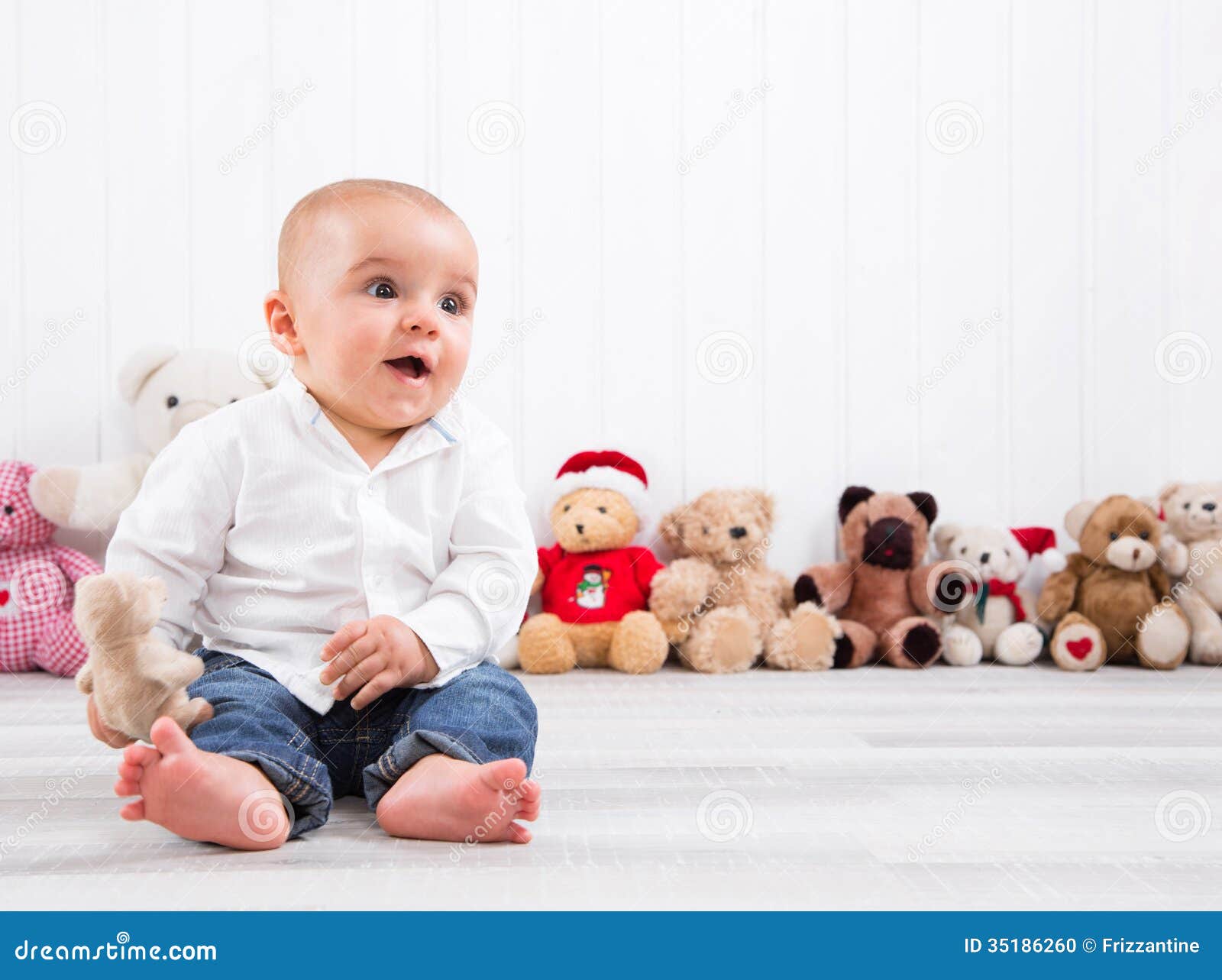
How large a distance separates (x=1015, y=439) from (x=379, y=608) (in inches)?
54.4

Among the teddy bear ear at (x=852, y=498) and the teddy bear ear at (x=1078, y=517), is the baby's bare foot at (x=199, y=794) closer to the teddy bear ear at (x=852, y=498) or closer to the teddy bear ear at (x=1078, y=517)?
the teddy bear ear at (x=852, y=498)

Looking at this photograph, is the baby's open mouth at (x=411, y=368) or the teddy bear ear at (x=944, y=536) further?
the teddy bear ear at (x=944, y=536)

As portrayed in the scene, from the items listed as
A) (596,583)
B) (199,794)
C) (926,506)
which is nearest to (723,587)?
(596,583)

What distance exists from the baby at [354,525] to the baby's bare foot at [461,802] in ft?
0.12

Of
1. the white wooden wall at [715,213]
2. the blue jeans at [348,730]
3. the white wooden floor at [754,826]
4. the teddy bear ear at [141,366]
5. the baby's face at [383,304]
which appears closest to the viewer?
the white wooden floor at [754,826]

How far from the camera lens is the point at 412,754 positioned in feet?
2.68

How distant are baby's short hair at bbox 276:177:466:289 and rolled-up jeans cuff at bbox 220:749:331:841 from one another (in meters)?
0.43

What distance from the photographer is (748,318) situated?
191cm

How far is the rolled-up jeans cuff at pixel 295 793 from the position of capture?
2.52 ft

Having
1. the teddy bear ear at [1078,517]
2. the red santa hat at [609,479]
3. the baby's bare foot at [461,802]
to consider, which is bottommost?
the baby's bare foot at [461,802]

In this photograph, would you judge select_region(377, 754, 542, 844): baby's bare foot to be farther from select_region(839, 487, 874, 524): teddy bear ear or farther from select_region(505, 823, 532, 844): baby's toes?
select_region(839, 487, 874, 524): teddy bear ear

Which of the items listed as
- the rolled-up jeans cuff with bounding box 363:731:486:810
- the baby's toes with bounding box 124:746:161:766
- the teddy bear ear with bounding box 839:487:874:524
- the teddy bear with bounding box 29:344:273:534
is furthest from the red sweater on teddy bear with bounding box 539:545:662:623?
the baby's toes with bounding box 124:746:161:766

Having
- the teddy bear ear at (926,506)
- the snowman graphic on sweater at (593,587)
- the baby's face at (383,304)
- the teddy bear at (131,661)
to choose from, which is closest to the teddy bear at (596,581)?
the snowman graphic on sweater at (593,587)

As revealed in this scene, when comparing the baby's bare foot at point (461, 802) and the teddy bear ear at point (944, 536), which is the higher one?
the teddy bear ear at point (944, 536)
